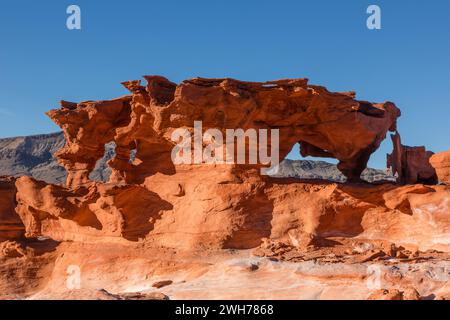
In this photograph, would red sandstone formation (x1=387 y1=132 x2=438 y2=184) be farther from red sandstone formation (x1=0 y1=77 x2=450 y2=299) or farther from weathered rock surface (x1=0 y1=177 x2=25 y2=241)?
weathered rock surface (x1=0 y1=177 x2=25 y2=241)

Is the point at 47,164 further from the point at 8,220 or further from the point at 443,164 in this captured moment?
the point at 443,164

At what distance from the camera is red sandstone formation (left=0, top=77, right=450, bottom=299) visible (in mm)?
11281

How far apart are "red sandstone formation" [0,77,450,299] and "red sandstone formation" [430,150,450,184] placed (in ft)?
2.90

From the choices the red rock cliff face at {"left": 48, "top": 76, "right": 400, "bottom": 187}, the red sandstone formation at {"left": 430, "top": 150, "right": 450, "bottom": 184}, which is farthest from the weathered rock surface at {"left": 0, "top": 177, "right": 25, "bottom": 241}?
the red sandstone formation at {"left": 430, "top": 150, "right": 450, "bottom": 184}

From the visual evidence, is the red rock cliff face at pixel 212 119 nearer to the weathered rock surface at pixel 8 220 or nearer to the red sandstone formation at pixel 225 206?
the red sandstone formation at pixel 225 206

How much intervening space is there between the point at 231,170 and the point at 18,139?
158 feet

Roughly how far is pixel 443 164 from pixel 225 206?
215 inches

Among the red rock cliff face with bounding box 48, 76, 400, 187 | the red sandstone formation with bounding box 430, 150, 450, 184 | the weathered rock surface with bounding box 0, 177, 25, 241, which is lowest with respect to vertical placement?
the weathered rock surface with bounding box 0, 177, 25, 241

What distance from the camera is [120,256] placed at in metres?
12.8

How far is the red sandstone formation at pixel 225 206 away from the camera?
11281 mm

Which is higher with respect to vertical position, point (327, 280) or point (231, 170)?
point (231, 170)
